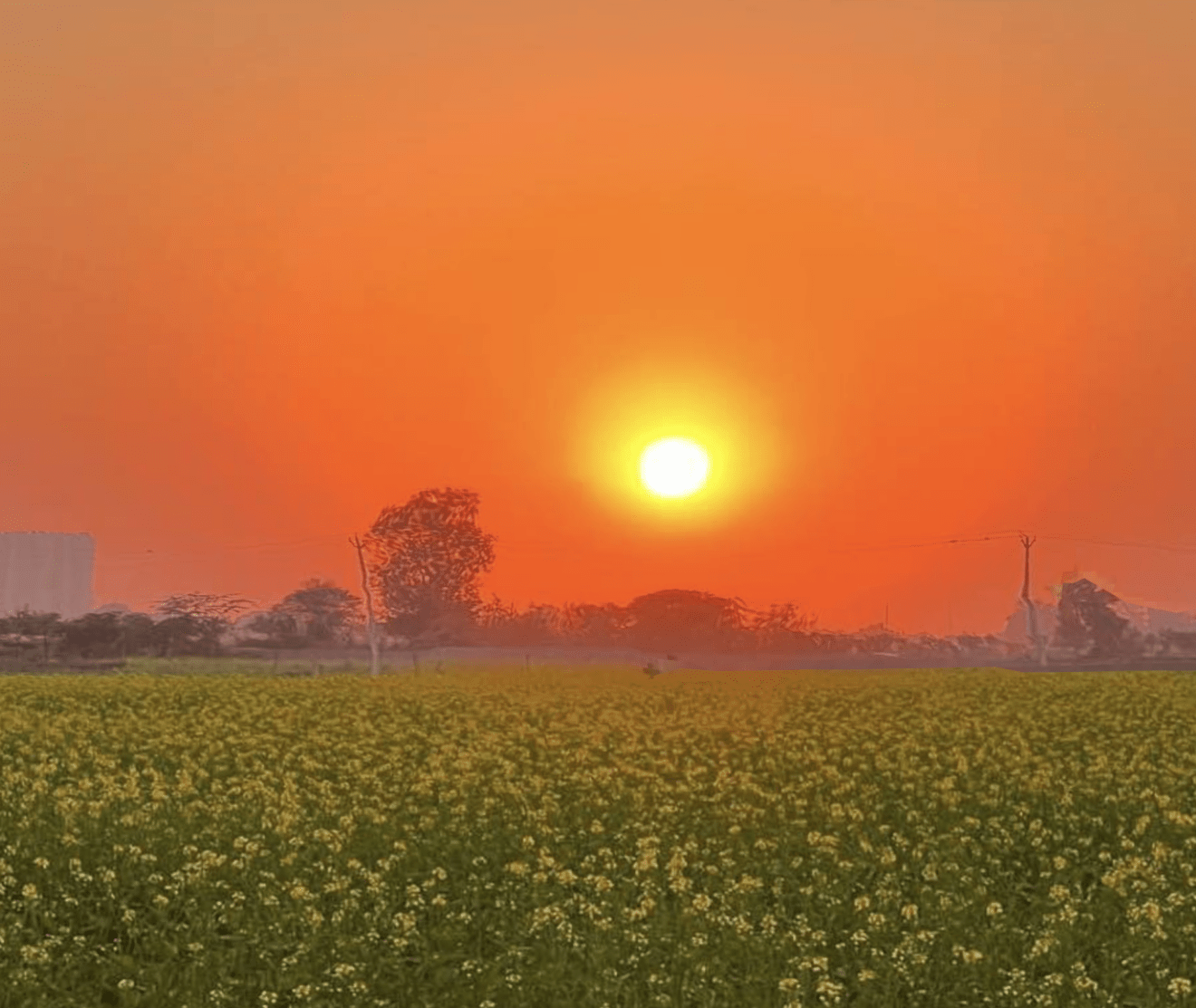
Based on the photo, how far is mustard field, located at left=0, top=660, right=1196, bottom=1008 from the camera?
16.7m

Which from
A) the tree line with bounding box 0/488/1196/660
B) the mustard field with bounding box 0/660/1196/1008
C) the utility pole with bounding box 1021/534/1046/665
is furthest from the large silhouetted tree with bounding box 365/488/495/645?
the mustard field with bounding box 0/660/1196/1008

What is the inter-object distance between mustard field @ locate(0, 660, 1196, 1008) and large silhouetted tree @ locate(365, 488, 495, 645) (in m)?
111

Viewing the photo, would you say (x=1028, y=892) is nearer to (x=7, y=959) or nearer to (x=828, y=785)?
(x=828, y=785)

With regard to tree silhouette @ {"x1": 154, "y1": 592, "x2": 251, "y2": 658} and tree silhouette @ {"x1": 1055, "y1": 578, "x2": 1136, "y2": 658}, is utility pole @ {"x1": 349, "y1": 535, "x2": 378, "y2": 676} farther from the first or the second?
tree silhouette @ {"x1": 1055, "y1": 578, "x2": 1136, "y2": 658}

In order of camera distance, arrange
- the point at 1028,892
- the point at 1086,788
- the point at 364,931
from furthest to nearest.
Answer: the point at 1086,788 < the point at 1028,892 < the point at 364,931

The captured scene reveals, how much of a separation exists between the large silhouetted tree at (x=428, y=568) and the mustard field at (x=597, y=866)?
11112cm

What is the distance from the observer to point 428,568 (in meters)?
153

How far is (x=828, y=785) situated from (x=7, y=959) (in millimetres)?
15978

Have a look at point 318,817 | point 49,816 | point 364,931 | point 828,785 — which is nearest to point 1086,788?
point 828,785

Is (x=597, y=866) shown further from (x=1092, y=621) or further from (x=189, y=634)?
(x=1092, y=621)

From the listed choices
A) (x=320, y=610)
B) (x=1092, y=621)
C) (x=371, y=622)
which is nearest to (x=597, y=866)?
(x=371, y=622)

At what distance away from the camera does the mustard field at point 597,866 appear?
1673 cm

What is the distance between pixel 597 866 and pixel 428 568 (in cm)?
13205

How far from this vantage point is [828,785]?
29.3 meters
